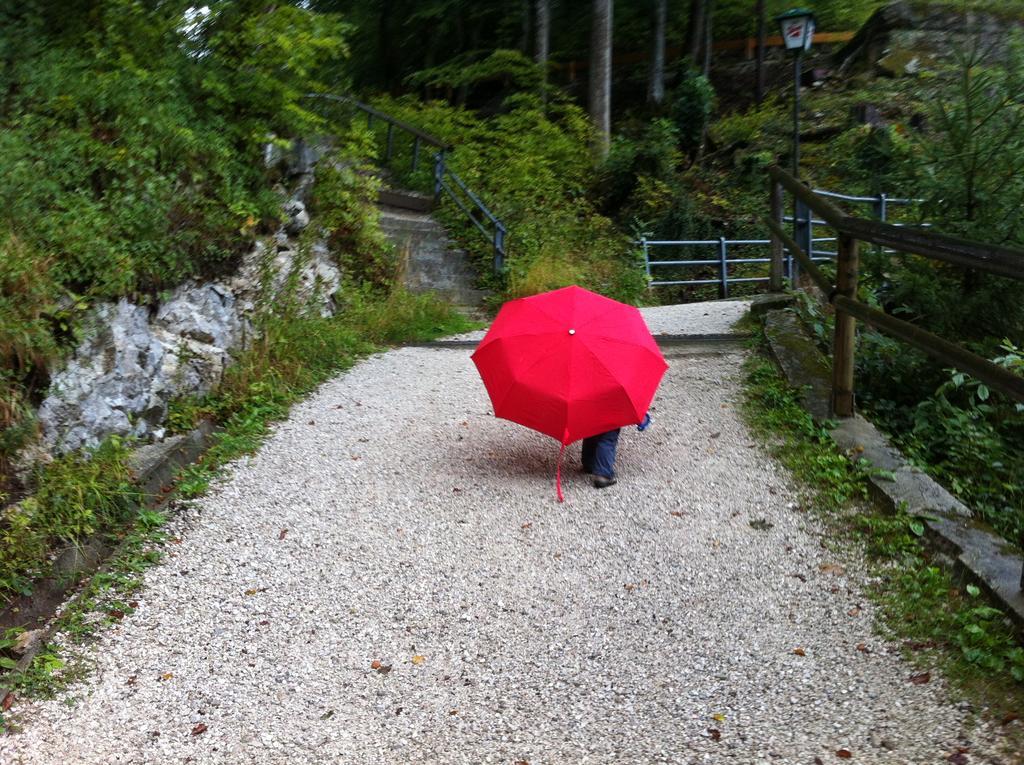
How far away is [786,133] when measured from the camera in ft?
65.0

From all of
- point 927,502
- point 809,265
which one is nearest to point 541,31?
point 809,265

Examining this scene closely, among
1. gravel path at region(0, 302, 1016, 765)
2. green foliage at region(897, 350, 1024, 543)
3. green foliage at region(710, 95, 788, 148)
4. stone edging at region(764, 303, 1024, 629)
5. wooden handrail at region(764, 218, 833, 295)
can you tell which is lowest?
gravel path at region(0, 302, 1016, 765)

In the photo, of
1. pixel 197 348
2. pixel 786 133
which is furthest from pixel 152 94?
pixel 786 133

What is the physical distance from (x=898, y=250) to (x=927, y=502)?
1390mm

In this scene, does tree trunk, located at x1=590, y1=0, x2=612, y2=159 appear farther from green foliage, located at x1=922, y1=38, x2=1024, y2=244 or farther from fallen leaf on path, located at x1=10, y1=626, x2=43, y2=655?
fallen leaf on path, located at x1=10, y1=626, x2=43, y2=655

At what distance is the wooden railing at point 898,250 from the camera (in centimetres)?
343

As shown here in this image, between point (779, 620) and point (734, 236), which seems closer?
point (779, 620)

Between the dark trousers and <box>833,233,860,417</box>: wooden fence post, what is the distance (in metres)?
1.51

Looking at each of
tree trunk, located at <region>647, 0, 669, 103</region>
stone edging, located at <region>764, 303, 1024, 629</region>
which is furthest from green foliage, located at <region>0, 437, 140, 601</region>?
tree trunk, located at <region>647, 0, 669, 103</region>

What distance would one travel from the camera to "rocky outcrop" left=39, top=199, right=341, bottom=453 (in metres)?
5.15

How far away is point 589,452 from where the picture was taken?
18.1 ft

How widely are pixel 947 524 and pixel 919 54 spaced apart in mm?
20398

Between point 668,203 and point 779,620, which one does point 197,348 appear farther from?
point 668,203

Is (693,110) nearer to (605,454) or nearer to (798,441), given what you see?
(798,441)
